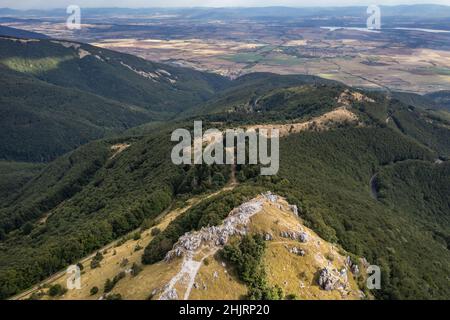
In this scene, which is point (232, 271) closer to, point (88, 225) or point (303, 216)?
point (303, 216)

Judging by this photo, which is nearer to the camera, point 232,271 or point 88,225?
point 232,271

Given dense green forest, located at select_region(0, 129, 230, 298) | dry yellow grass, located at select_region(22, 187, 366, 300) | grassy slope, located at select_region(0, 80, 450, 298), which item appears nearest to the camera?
dry yellow grass, located at select_region(22, 187, 366, 300)

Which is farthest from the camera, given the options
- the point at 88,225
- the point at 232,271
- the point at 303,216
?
the point at 88,225

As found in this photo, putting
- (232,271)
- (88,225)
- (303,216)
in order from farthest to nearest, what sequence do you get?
(88,225) → (303,216) → (232,271)

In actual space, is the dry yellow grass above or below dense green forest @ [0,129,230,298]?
above

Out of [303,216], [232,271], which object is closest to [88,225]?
[303,216]

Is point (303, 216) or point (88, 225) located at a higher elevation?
point (303, 216)

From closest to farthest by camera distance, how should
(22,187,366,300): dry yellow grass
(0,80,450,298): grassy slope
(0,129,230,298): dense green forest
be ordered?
1. (22,187,366,300): dry yellow grass
2. (0,80,450,298): grassy slope
3. (0,129,230,298): dense green forest

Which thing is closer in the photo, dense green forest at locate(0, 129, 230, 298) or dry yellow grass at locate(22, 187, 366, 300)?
dry yellow grass at locate(22, 187, 366, 300)

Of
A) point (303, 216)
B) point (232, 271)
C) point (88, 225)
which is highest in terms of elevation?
point (303, 216)

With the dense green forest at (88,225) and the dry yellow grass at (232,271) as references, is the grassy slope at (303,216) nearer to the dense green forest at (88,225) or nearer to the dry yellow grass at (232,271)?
the dense green forest at (88,225)

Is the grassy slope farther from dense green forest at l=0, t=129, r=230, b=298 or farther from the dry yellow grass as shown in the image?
the dry yellow grass

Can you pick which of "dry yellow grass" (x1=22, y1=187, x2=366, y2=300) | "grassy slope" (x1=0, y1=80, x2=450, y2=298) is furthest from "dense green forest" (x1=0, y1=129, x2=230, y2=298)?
"dry yellow grass" (x1=22, y1=187, x2=366, y2=300)
